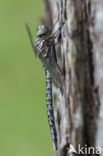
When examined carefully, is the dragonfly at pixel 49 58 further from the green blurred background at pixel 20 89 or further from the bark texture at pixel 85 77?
the green blurred background at pixel 20 89

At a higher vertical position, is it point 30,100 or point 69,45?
point 69,45

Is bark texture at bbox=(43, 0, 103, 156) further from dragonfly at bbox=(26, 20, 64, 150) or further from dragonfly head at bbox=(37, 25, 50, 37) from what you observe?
dragonfly head at bbox=(37, 25, 50, 37)

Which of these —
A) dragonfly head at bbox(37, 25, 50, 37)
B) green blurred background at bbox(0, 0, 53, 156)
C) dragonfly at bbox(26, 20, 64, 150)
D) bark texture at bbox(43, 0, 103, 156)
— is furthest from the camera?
green blurred background at bbox(0, 0, 53, 156)

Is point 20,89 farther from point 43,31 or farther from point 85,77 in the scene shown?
point 85,77

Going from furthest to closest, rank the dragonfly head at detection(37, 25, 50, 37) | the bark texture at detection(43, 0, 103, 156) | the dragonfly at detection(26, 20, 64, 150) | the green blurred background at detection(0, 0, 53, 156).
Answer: the green blurred background at detection(0, 0, 53, 156)
the dragonfly head at detection(37, 25, 50, 37)
the dragonfly at detection(26, 20, 64, 150)
the bark texture at detection(43, 0, 103, 156)

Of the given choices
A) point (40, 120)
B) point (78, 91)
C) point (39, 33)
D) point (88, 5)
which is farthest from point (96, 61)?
point (40, 120)

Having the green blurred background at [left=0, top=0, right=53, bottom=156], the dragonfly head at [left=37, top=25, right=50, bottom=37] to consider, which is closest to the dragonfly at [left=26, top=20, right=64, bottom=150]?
the dragonfly head at [left=37, top=25, right=50, bottom=37]

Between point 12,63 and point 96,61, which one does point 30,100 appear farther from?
point 96,61
